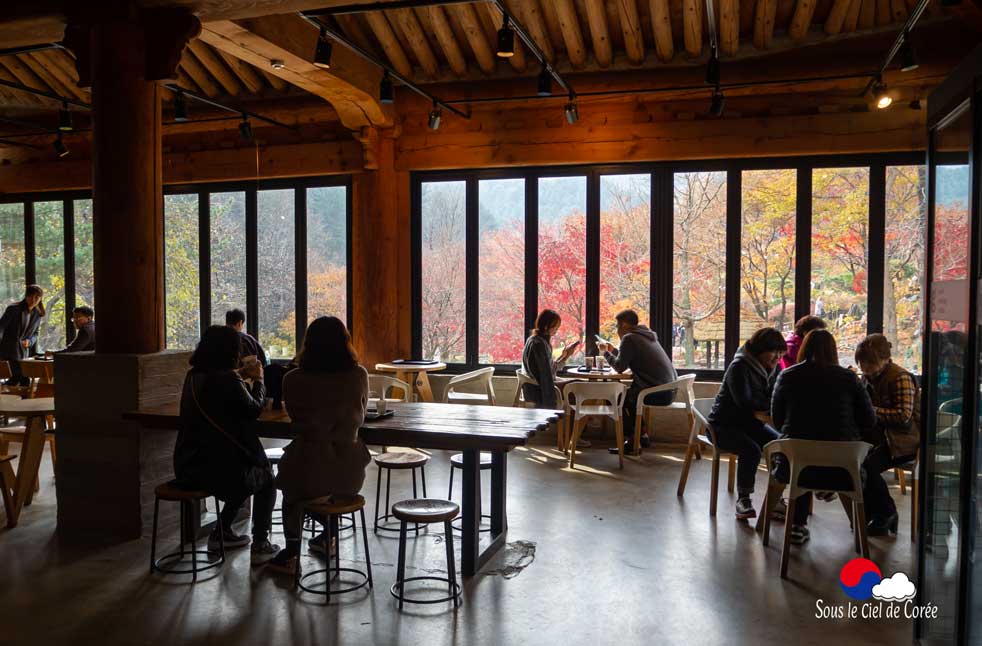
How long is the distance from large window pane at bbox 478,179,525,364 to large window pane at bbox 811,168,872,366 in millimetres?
2879

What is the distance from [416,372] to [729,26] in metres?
4.29

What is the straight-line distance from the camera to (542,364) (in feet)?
22.0

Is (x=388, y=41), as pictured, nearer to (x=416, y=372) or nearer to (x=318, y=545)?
(x=416, y=372)

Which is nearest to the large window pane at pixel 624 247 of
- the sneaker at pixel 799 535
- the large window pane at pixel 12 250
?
the sneaker at pixel 799 535

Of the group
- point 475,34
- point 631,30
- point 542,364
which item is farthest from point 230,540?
point 631,30

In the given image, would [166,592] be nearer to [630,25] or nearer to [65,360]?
[65,360]

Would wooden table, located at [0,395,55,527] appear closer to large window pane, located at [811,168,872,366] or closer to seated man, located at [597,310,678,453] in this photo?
seated man, located at [597,310,678,453]

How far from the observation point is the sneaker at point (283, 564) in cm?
400

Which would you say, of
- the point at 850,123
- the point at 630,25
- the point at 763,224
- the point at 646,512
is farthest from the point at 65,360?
the point at 850,123

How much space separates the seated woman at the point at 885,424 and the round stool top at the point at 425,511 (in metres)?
2.53

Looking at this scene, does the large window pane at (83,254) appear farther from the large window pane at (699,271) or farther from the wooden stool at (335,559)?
the wooden stool at (335,559)

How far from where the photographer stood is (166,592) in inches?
149

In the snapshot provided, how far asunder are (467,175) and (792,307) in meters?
3.53

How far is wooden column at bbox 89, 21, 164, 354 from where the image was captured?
4617 mm
